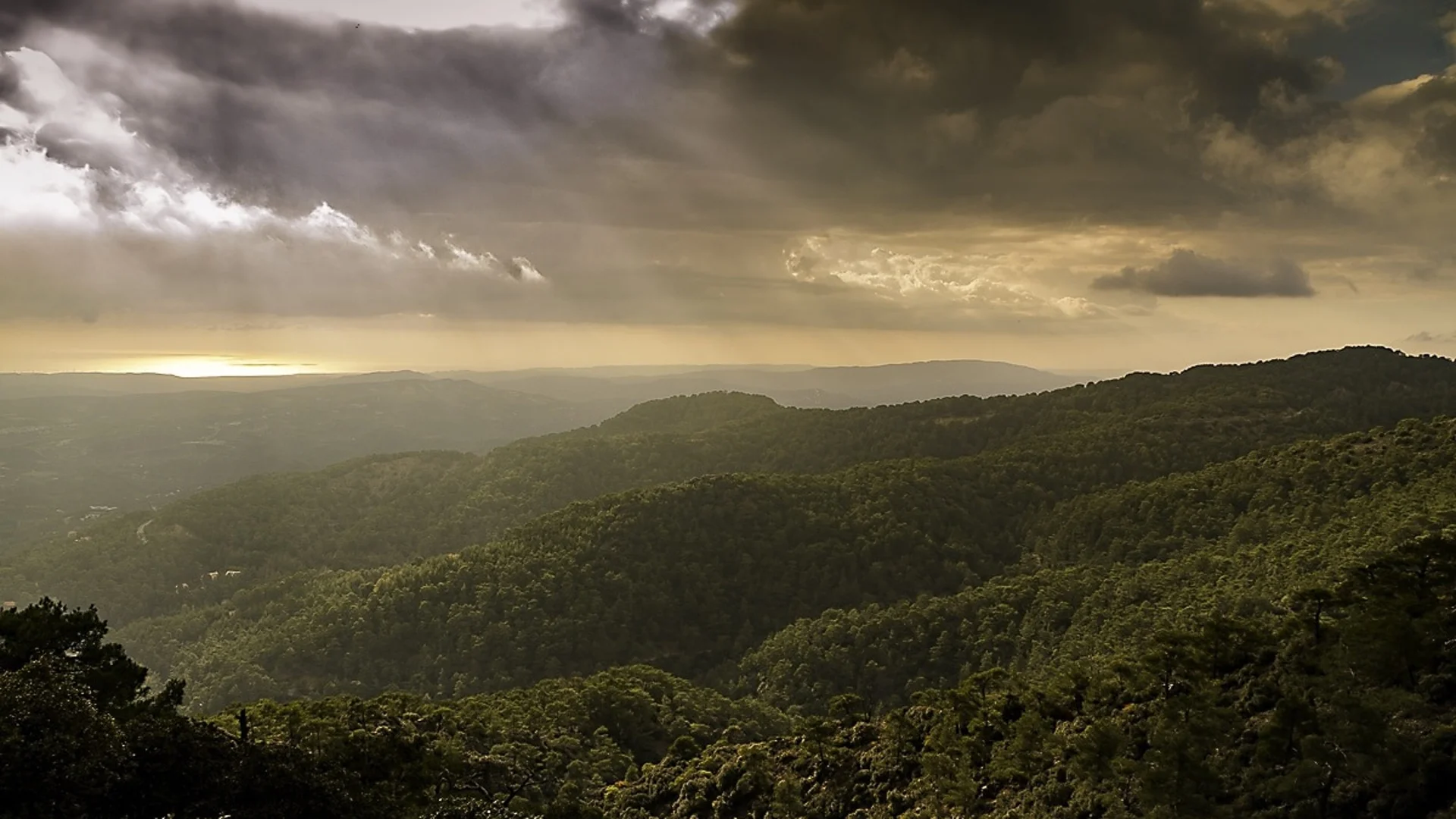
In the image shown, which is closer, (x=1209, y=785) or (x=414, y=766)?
(x=1209, y=785)

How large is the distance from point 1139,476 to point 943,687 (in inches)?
3590

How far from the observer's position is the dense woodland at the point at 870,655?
28188 millimetres

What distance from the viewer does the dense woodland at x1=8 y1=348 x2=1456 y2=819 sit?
2819 centimetres

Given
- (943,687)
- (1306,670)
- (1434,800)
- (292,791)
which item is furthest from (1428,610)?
(943,687)

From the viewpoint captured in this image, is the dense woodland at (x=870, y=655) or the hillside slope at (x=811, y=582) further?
the hillside slope at (x=811, y=582)

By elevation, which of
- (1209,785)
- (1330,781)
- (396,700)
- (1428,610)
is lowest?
(396,700)

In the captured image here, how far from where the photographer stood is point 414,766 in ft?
129

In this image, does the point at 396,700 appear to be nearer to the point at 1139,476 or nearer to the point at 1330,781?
the point at 1330,781

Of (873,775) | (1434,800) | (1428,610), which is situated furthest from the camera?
(873,775)

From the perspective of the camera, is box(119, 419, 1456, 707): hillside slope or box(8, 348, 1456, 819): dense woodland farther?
box(119, 419, 1456, 707): hillside slope

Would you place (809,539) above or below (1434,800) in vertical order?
below

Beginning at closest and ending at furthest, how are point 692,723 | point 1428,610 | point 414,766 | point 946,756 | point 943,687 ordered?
point 1428,610 < point 414,766 < point 946,756 < point 692,723 < point 943,687

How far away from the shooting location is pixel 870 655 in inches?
4220

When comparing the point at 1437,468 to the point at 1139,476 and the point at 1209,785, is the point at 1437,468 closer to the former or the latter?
the point at 1139,476
